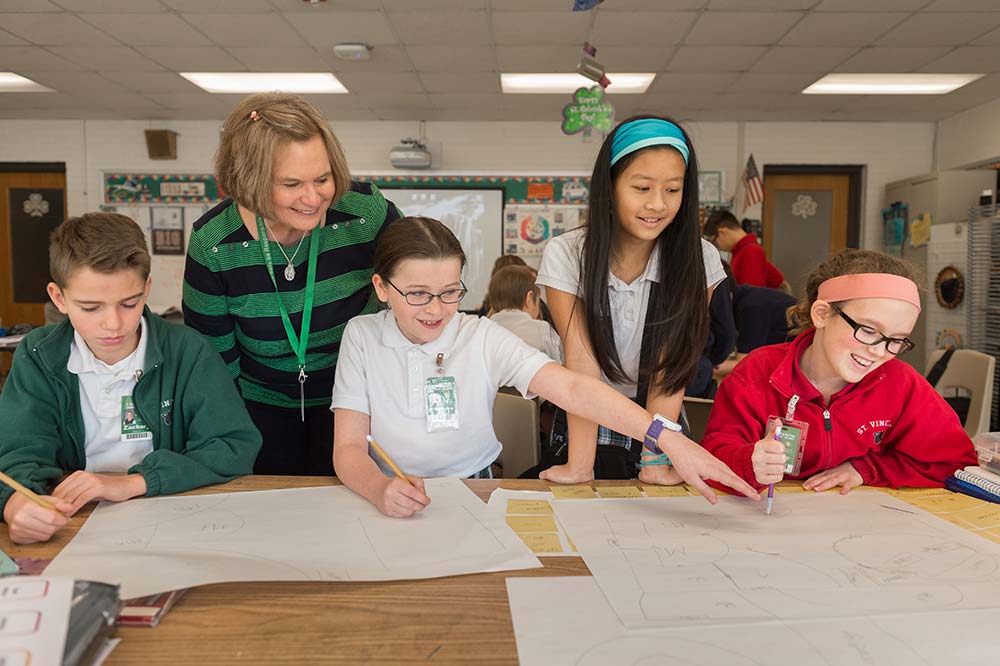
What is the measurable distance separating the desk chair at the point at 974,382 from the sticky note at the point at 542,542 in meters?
2.45

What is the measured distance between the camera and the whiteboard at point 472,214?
6.62 metres

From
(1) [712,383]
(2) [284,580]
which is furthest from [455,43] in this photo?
(2) [284,580]

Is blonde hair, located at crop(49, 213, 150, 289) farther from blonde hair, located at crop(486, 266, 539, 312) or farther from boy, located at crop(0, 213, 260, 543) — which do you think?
blonde hair, located at crop(486, 266, 539, 312)

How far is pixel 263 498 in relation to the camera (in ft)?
3.77

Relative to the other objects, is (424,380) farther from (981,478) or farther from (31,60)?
(31,60)

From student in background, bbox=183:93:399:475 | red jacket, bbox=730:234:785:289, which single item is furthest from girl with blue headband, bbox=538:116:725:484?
red jacket, bbox=730:234:785:289

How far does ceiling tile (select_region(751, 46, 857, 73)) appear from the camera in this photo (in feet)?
15.1

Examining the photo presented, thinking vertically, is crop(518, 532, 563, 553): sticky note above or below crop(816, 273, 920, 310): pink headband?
below

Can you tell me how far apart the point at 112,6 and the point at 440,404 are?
3.82 meters

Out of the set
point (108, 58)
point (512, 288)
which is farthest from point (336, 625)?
point (108, 58)

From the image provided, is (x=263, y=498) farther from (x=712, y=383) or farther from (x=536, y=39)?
(x=536, y=39)

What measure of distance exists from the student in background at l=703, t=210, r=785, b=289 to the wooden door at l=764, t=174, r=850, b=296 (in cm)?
170

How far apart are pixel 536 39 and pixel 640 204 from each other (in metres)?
3.43

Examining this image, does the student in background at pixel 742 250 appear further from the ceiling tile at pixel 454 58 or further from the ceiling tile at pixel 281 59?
the ceiling tile at pixel 281 59
